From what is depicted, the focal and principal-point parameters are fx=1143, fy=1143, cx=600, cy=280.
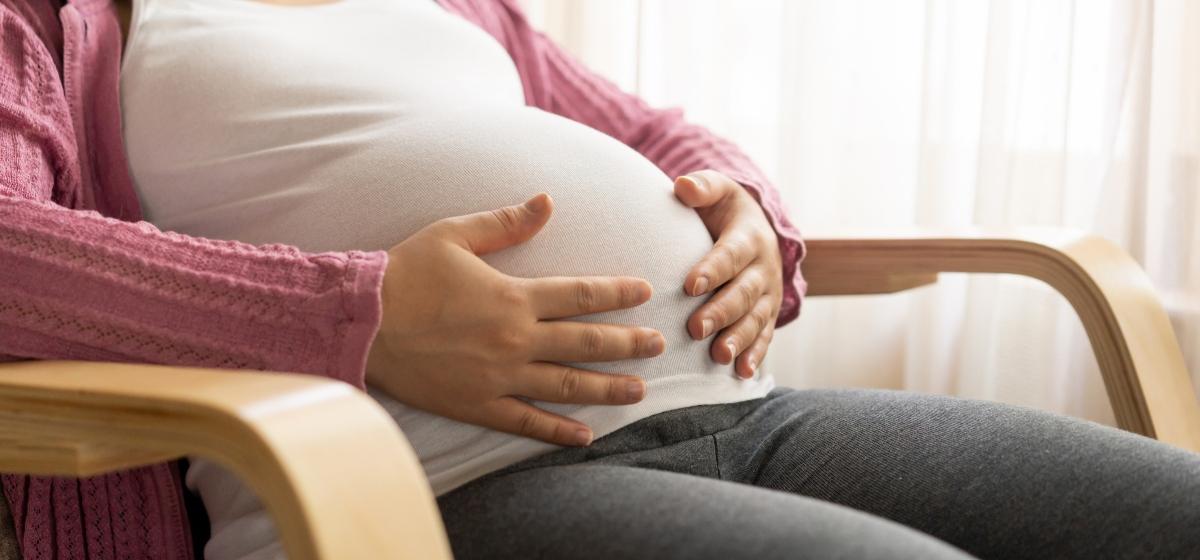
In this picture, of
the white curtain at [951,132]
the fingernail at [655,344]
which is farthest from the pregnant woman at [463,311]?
the white curtain at [951,132]

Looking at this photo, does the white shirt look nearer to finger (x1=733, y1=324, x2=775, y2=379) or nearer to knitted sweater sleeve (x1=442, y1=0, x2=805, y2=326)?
finger (x1=733, y1=324, x2=775, y2=379)

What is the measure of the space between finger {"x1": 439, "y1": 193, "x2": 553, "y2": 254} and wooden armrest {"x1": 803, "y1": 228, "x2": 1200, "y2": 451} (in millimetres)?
452

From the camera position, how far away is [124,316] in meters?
0.79

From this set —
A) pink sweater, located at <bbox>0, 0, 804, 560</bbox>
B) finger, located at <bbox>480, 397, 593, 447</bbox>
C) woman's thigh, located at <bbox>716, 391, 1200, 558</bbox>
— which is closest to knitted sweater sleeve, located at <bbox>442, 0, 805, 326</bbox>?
pink sweater, located at <bbox>0, 0, 804, 560</bbox>

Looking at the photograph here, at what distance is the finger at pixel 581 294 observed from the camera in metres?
0.83

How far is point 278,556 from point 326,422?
33 centimetres

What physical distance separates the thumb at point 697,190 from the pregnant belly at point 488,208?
2cm

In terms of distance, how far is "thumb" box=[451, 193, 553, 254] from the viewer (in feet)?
2.74

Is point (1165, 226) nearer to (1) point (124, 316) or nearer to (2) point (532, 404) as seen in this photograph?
(2) point (532, 404)

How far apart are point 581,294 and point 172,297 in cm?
29

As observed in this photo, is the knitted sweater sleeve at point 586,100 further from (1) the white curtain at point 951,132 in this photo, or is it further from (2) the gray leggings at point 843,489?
(2) the gray leggings at point 843,489

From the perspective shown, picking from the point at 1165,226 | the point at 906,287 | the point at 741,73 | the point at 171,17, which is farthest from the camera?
the point at 741,73

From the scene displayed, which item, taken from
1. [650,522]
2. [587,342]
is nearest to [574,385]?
[587,342]

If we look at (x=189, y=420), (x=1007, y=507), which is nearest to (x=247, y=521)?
(x=189, y=420)
